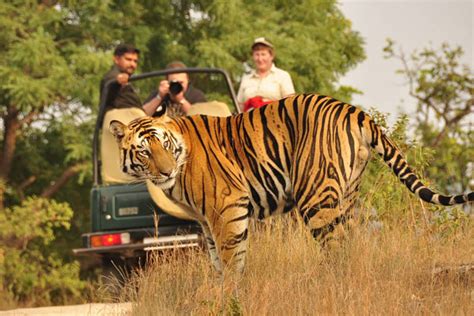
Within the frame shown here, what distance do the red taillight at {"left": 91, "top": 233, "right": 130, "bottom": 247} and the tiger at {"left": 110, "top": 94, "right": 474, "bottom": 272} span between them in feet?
11.0

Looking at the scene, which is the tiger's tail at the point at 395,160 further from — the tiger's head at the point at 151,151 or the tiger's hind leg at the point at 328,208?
the tiger's head at the point at 151,151

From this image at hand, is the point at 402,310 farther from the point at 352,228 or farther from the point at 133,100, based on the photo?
the point at 133,100

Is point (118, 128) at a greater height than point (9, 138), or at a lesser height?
lesser

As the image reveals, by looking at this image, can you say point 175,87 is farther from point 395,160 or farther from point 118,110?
point 395,160

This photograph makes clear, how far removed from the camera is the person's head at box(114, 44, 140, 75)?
1275 centimetres

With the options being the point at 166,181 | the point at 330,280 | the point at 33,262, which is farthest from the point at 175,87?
the point at 33,262

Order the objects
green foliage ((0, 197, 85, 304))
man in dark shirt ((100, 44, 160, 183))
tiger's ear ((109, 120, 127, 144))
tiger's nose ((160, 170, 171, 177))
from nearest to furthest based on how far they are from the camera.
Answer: tiger's nose ((160, 170, 171, 177)) → tiger's ear ((109, 120, 127, 144)) → man in dark shirt ((100, 44, 160, 183)) → green foliage ((0, 197, 85, 304))

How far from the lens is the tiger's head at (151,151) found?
836cm

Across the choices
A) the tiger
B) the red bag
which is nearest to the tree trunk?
the red bag

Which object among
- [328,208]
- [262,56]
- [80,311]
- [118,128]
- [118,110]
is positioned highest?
[262,56]

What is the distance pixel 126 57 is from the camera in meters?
12.8

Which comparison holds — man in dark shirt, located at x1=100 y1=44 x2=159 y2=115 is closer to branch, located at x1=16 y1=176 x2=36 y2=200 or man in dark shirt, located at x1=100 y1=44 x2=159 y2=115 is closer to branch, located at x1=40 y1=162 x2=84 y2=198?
branch, located at x1=40 y1=162 x2=84 y2=198

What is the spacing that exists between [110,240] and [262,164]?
375cm

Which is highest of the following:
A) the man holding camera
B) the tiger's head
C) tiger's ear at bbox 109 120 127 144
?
the man holding camera
